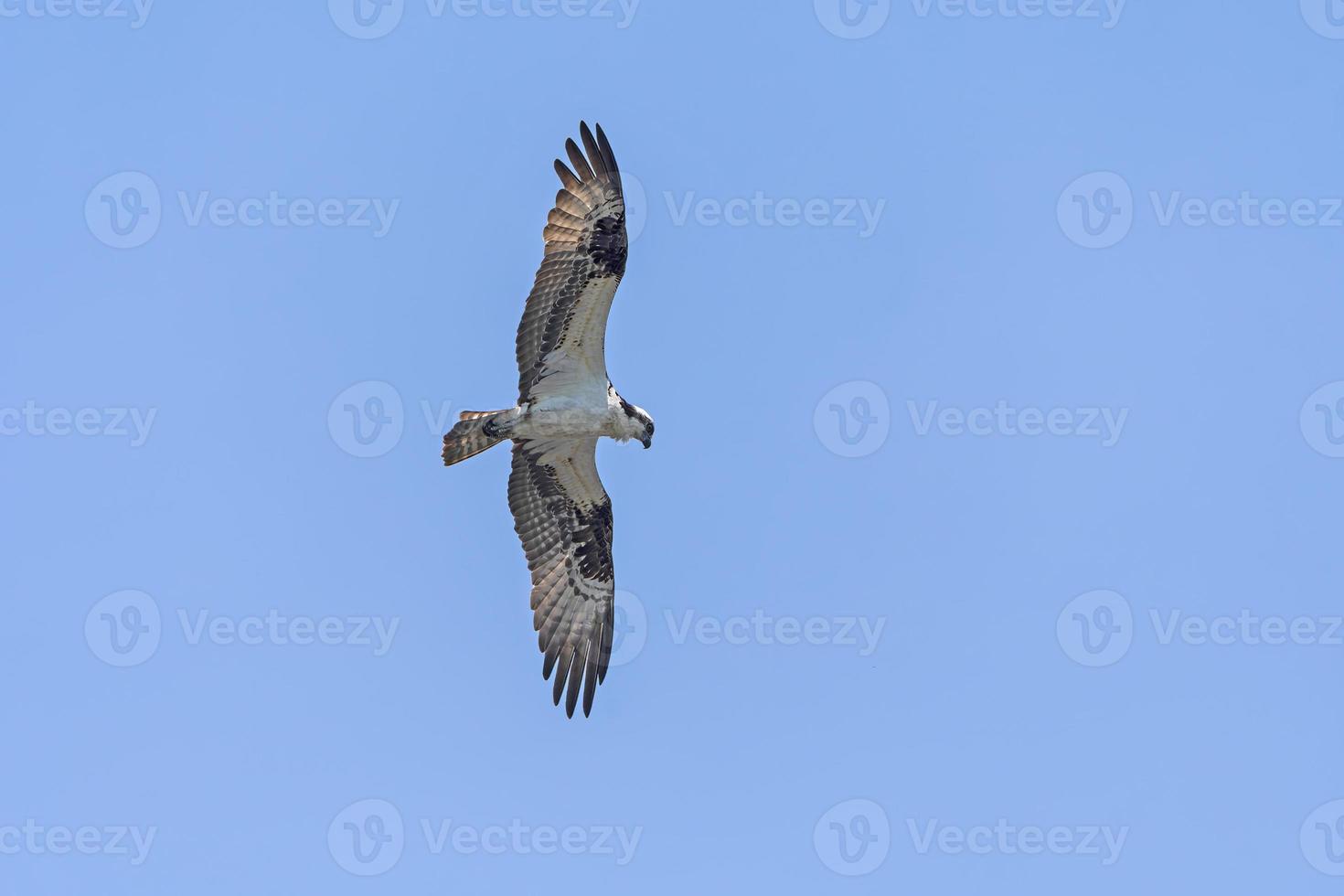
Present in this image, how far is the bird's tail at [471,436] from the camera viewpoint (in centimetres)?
1780

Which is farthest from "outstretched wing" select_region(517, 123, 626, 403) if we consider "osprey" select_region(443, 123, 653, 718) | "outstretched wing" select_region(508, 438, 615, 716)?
"outstretched wing" select_region(508, 438, 615, 716)

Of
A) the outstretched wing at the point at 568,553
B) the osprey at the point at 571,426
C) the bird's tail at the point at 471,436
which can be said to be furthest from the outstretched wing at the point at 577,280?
the outstretched wing at the point at 568,553

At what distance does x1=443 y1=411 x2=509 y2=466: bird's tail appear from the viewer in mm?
17797

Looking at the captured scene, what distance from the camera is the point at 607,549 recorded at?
19.1 meters

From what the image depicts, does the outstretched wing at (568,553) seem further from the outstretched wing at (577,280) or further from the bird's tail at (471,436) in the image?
the outstretched wing at (577,280)

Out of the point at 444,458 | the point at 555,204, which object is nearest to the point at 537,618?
the point at 444,458

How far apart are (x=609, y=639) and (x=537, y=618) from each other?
2.74ft

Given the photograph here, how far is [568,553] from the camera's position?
1906 centimetres

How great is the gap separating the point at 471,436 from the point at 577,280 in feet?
6.60

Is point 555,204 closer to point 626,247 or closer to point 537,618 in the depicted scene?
point 626,247

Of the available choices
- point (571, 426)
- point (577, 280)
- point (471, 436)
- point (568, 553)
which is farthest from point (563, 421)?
point (568, 553)

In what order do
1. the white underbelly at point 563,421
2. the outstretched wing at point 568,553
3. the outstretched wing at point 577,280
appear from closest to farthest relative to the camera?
the outstretched wing at point 577,280
the white underbelly at point 563,421
the outstretched wing at point 568,553

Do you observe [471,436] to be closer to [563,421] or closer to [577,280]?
[563,421]

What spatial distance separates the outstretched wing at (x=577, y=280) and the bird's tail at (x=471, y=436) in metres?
0.53
